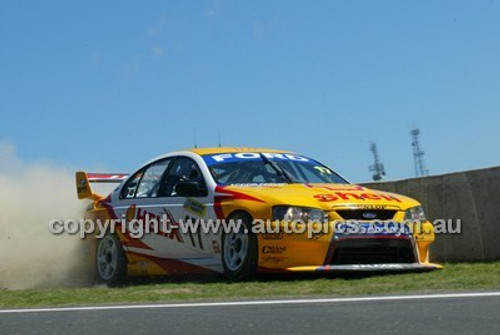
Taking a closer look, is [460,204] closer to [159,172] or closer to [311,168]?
[311,168]

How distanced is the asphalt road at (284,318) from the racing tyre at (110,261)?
11.6 feet

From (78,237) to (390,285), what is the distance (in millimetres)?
4912

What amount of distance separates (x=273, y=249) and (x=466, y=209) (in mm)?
3235

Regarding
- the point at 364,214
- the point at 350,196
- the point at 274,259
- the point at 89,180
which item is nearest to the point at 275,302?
the point at 274,259

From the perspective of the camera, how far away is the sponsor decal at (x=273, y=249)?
8.70 meters

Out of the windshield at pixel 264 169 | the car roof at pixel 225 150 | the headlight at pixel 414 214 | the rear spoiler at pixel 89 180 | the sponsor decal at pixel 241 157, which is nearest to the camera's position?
the headlight at pixel 414 214

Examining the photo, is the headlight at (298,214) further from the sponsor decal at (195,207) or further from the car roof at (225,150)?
the car roof at (225,150)

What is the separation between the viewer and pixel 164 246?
997 cm

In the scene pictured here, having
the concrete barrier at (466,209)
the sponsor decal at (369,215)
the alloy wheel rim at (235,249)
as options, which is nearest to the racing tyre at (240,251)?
the alloy wheel rim at (235,249)

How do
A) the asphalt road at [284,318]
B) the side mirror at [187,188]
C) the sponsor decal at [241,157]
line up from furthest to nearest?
the sponsor decal at [241,157] → the side mirror at [187,188] → the asphalt road at [284,318]

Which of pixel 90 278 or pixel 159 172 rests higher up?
pixel 159 172

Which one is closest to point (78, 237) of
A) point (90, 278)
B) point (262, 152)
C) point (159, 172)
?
point (90, 278)

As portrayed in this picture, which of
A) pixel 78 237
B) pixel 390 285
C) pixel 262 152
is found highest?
pixel 262 152

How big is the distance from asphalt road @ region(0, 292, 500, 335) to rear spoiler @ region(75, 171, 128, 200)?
493cm
